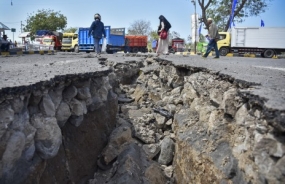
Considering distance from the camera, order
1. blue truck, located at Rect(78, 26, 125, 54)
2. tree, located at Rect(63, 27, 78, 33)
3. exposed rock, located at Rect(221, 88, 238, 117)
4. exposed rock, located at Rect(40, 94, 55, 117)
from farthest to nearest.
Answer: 1. tree, located at Rect(63, 27, 78, 33)
2. blue truck, located at Rect(78, 26, 125, 54)
3. exposed rock, located at Rect(221, 88, 238, 117)
4. exposed rock, located at Rect(40, 94, 55, 117)

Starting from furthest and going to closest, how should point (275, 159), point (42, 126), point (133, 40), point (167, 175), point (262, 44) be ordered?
point (133, 40)
point (262, 44)
point (167, 175)
point (42, 126)
point (275, 159)

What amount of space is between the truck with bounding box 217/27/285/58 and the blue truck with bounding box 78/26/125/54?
8679 millimetres

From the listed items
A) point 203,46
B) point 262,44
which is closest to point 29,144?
point 262,44

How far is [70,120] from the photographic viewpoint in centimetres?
319

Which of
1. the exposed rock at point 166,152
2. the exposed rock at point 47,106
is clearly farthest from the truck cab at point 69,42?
the exposed rock at point 47,106

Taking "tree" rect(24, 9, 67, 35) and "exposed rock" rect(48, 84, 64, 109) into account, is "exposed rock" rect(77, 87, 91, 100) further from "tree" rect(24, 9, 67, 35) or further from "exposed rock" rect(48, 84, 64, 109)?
"tree" rect(24, 9, 67, 35)

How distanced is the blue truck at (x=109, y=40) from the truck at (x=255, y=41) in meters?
8.68

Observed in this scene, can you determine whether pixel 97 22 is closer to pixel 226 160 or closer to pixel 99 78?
pixel 99 78

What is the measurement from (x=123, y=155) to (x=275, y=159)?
2.22 metres

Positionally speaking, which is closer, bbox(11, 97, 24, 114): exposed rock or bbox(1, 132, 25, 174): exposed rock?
bbox(1, 132, 25, 174): exposed rock

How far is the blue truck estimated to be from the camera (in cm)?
2147

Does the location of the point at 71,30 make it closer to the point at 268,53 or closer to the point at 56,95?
the point at 268,53

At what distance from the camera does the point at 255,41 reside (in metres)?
19.7

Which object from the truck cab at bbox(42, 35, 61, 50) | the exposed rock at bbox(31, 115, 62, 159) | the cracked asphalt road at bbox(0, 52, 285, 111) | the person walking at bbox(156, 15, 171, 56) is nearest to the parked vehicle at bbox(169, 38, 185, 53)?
the truck cab at bbox(42, 35, 61, 50)
